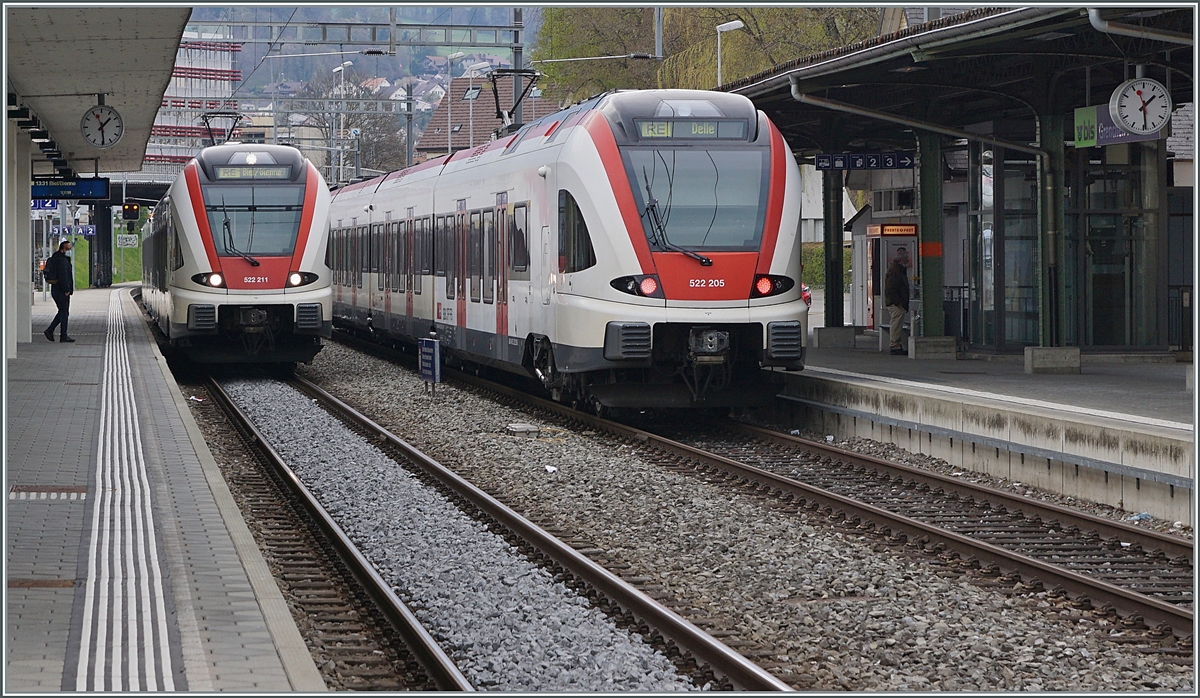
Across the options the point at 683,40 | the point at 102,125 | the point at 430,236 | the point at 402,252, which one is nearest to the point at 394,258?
the point at 402,252

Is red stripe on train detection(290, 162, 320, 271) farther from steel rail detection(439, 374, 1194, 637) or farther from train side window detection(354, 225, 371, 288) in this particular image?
steel rail detection(439, 374, 1194, 637)

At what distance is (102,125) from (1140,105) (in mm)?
14612

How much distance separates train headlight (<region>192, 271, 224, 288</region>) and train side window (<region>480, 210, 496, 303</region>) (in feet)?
13.8

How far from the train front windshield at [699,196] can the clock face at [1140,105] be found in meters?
3.90

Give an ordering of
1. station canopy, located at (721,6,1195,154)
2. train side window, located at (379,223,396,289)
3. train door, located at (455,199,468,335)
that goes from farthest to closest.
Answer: train side window, located at (379,223,396,289)
train door, located at (455,199,468,335)
station canopy, located at (721,6,1195,154)

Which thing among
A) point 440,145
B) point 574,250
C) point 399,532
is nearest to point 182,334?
point 574,250

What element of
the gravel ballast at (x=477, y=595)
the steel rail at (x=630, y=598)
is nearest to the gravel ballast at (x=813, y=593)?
the steel rail at (x=630, y=598)

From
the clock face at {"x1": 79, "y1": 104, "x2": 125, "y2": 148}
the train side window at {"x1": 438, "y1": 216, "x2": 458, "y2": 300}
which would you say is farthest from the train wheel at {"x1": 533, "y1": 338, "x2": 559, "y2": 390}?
the clock face at {"x1": 79, "y1": 104, "x2": 125, "y2": 148}

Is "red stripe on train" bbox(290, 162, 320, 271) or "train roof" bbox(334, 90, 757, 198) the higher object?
"train roof" bbox(334, 90, 757, 198)

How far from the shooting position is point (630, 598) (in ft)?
24.9

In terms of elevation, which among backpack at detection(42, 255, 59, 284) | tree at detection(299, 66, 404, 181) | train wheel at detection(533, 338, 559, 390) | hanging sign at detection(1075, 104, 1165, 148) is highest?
tree at detection(299, 66, 404, 181)

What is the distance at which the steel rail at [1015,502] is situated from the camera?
30.0 ft

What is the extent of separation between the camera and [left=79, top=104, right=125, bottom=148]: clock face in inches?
888

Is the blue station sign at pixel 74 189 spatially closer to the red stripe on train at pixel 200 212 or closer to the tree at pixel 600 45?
the red stripe on train at pixel 200 212
